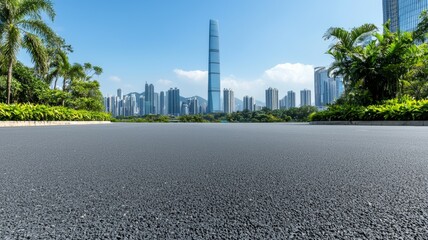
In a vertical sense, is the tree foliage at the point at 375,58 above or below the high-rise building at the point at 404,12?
A: below

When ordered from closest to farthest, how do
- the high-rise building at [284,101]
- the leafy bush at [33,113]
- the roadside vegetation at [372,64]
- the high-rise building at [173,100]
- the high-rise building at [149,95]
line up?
1. the leafy bush at [33,113]
2. the roadside vegetation at [372,64]
3. the high-rise building at [284,101]
4. the high-rise building at [173,100]
5. the high-rise building at [149,95]

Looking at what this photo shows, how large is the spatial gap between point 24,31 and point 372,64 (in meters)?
18.3

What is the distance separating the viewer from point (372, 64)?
15523 millimetres

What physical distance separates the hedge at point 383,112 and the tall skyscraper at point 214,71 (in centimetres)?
8985

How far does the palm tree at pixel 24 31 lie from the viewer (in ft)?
44.4

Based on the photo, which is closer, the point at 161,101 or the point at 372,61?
the point at 372,61

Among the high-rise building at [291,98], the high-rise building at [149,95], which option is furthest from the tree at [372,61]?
the high-rise building at [149,95]

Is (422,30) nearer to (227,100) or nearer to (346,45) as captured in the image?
(346,45)

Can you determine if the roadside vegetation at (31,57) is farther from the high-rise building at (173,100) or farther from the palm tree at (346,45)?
the high-rise building at (173,100)

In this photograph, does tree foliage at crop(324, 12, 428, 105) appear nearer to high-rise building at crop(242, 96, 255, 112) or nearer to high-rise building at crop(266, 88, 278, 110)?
high-rise building at crop(266, 88, 278, 110)

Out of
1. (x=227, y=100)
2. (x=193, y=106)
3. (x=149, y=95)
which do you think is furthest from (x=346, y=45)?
(x=149, y=95)

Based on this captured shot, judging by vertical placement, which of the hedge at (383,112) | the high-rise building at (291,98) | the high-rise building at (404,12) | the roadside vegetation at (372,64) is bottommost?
the hedge at (383,112)

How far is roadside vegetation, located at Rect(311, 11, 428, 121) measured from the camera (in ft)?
47.1

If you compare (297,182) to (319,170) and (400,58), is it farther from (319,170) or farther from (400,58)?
(400,58)
